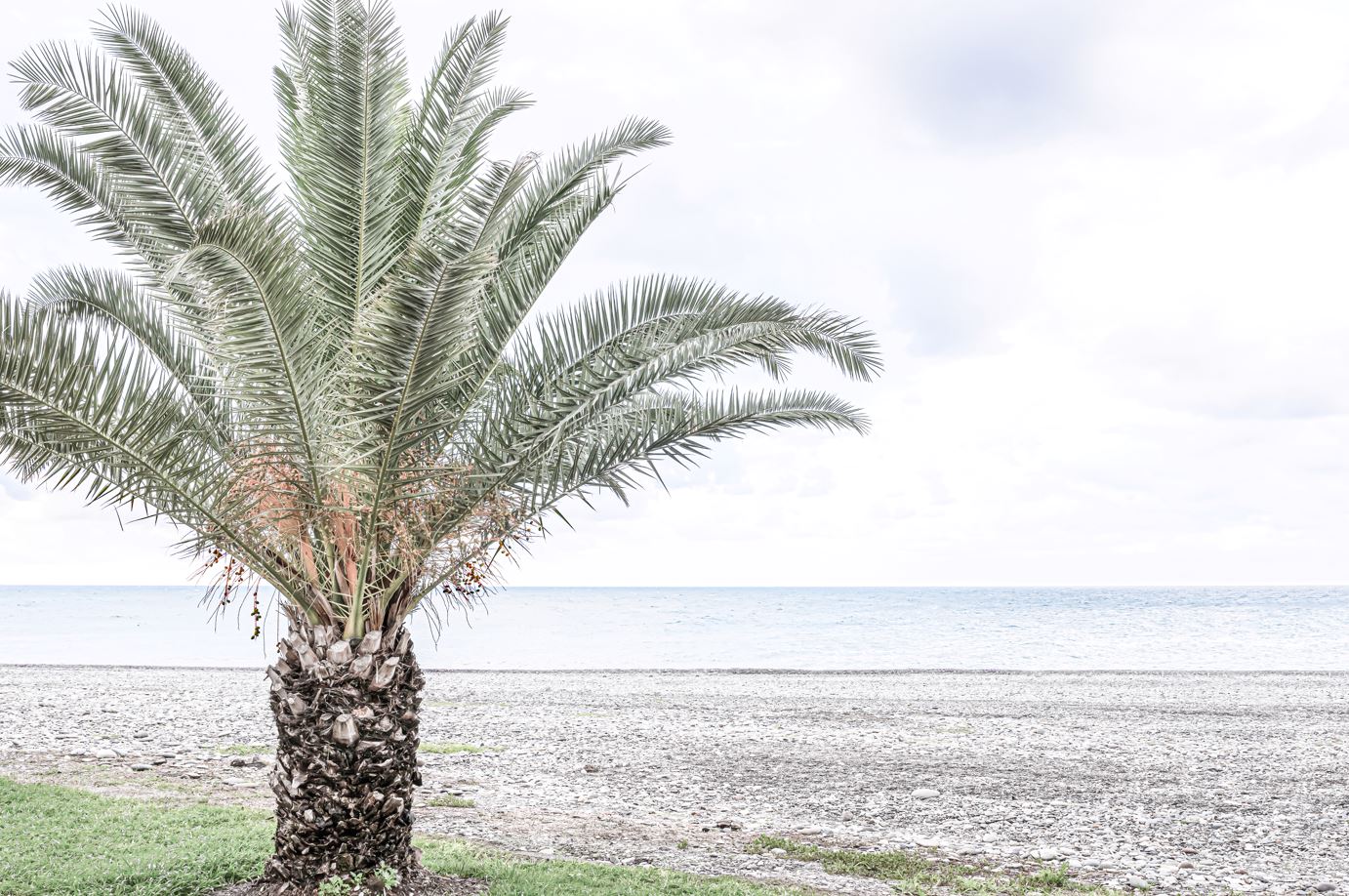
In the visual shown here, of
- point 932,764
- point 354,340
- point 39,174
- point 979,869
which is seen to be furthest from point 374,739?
point 932,764

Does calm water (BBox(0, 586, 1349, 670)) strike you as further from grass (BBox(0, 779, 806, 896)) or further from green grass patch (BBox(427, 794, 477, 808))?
grass (BBox(0, 779, 806, 896))

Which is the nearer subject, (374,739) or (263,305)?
(263,305)

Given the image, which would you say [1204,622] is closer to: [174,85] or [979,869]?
[979,869]

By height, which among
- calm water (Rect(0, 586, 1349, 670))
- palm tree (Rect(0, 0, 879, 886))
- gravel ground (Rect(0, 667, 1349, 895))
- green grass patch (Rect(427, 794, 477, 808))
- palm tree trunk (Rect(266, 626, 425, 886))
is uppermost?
palm tree (Rect(0, 0, 879, 886))

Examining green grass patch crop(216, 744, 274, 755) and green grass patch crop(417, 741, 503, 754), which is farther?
green grass patch crop(417, 741, 503, 754)

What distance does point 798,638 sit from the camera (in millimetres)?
41656

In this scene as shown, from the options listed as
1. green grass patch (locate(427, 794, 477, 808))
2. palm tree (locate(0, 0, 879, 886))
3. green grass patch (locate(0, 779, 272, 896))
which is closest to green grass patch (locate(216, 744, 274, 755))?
green grass patch (locate(0, 779, 272, 896))

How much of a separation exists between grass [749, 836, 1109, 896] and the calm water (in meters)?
12.6

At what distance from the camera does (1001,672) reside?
2559 cm

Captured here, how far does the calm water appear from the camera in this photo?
3055 cm

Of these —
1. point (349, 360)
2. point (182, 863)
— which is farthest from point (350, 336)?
point (182, 863)

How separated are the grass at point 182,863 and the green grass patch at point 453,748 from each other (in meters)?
4.56

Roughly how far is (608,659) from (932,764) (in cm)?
2114

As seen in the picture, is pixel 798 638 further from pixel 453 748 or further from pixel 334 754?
pixel 334 754
